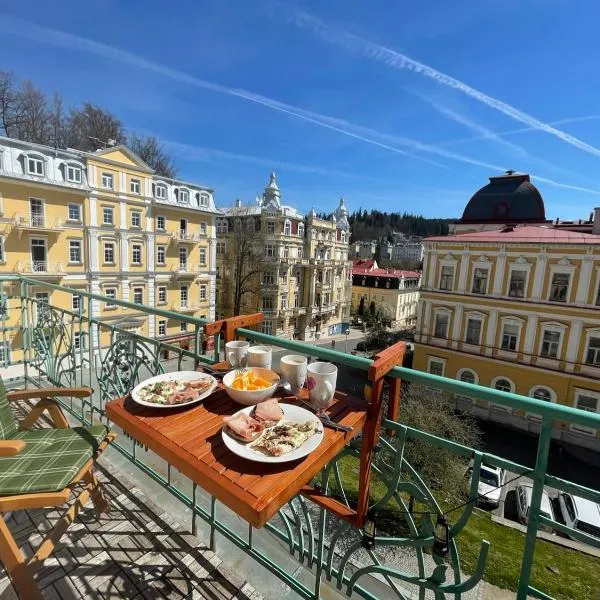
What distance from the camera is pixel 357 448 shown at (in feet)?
5.41

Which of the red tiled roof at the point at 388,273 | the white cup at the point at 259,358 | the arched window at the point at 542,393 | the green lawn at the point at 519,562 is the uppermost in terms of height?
the white cup at the point at 259,358

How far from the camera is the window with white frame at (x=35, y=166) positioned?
14.5 m

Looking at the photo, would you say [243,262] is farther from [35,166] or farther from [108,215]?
[35,166]

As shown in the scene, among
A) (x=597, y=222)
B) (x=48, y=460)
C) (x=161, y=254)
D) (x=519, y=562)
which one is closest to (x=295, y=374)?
(x=48, y=460)

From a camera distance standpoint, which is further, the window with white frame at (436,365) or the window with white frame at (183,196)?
the window with white frame at (183,196)

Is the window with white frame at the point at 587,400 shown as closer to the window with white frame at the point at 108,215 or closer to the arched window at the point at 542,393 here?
the arched window at the point at 542,393

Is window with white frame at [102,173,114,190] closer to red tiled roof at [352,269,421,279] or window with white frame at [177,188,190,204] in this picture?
window with white frame at [177,188,190,204]

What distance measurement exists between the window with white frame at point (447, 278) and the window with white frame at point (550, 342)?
15.4 feet

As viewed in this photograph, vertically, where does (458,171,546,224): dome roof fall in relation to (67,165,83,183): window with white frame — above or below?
above

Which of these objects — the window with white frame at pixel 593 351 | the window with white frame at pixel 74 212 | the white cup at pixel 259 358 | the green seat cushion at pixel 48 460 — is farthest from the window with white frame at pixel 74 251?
the window with white frame at pixel 593 351

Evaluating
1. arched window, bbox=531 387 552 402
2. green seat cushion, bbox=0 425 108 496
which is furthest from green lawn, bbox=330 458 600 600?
arched window, bbox=531 387 552 402

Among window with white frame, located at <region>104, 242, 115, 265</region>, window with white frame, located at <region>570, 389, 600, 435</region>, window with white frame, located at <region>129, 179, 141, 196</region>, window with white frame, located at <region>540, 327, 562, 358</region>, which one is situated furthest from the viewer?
window with white frame, located at <region>129, 179, 141, 196</region>

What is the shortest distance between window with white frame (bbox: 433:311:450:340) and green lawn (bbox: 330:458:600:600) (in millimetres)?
10241

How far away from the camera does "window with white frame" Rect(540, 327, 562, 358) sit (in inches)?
619
